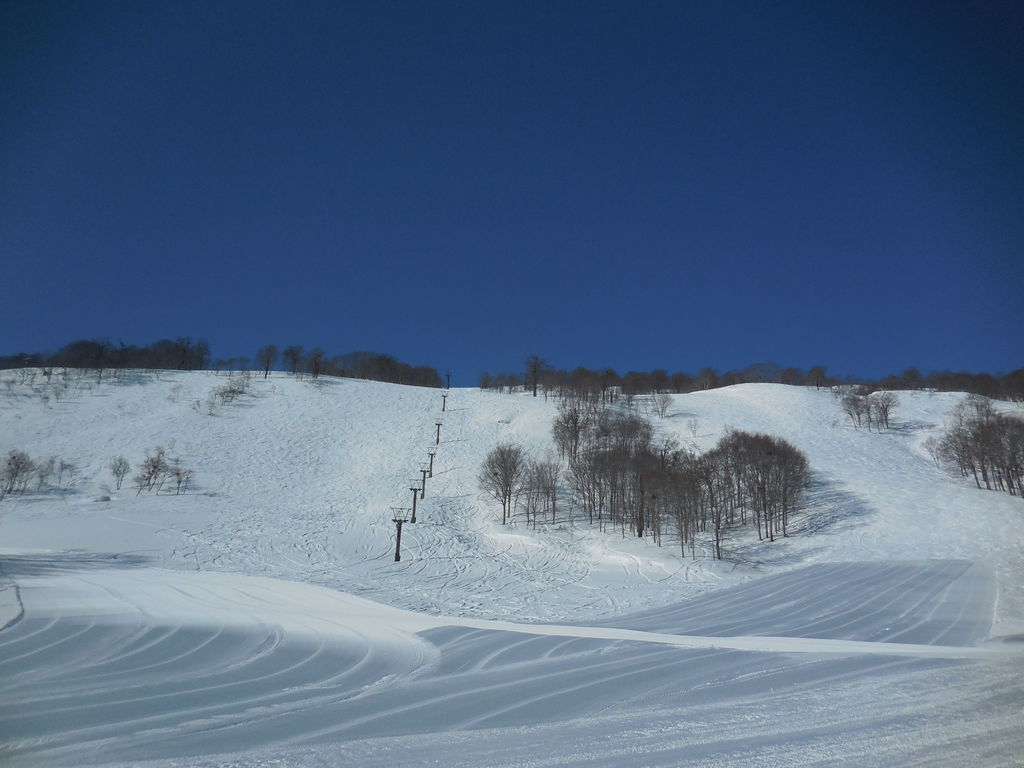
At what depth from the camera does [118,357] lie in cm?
8475

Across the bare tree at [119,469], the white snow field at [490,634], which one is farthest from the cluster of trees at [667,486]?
the bare tree at [119,469]

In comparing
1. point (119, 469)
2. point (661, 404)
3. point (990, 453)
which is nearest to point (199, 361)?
point (119, 469)

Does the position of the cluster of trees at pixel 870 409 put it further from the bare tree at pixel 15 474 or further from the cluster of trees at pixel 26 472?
the bare tree at pixel 15 474

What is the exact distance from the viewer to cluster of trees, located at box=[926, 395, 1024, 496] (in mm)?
41594

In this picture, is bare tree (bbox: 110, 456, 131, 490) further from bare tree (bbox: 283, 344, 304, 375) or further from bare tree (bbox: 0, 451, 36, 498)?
bare tree (bbox: 283, 344, 304, 375)

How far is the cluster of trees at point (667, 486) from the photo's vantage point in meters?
38.0

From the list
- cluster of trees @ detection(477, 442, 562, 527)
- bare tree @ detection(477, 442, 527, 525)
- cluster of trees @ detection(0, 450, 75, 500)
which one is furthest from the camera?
cluster of trees @ detection(477, 442, 562, 527)

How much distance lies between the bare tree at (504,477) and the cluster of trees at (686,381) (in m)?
28.6

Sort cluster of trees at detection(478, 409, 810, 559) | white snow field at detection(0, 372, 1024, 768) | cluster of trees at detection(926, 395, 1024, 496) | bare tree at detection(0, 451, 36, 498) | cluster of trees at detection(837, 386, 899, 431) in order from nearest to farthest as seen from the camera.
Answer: white snow field at detection(0, 372, 1024, 768)
cluster of trees at detection(478, 409, 810, 559)
cluster of trees at detection(926, 395, 1024, 496)
bare tree at detection(0, 451, 36, 498)
cluster of trees at detection(837, 386, 899, 431)

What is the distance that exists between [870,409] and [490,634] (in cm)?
7429

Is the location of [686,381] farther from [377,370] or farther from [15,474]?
[15,474]

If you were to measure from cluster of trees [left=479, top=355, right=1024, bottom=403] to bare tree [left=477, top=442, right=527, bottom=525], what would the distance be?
28.6 metres

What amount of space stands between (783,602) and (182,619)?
19.3 metres

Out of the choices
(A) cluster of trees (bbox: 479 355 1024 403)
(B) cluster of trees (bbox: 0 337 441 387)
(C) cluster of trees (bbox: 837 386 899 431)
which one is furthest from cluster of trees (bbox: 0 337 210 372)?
(C) cluster of trees (bbox: 837 386 899 431)
